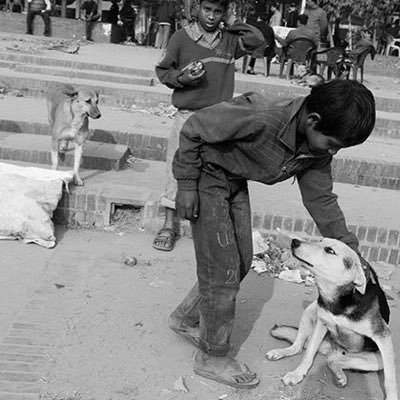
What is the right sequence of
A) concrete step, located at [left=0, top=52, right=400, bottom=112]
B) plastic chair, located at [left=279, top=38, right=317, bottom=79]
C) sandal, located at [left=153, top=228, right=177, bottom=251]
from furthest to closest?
1. plastic chair, located at [left=279, top=38, right=317, bottom=79]
2. concrete step, located at [left=0, top=52, right=400, bottom=112]
3. sandal, located at [left=153, top=228, right=177, bottom=251]

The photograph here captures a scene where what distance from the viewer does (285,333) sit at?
3.68 meters

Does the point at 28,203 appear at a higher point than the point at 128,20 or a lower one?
lower

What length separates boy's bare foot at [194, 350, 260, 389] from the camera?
10.3 ft

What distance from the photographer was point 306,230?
5289mm

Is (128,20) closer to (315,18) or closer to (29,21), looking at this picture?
(29,21)

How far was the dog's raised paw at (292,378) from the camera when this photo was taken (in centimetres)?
322

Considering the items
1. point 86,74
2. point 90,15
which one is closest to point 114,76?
point 86,74

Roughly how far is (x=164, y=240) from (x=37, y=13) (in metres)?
15.4

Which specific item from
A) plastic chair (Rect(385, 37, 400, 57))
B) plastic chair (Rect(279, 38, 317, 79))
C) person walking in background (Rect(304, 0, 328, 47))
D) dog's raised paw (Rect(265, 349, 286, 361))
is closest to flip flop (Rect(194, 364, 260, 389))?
dog's raised paw (Rect(265, 349, 286, 361))

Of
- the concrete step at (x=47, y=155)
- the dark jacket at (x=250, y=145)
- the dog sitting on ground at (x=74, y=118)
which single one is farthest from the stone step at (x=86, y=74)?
the dark jacket at (x=250, y=145)

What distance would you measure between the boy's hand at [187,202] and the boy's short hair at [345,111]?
0.70 meters

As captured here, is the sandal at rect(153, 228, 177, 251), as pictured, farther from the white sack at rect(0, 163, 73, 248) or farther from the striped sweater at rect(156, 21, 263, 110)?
the striped sweater at rect(156, 21, 263, 110)

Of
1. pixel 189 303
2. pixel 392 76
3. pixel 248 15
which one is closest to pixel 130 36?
pixel 248 15

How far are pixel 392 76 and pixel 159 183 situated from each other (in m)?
12.1
